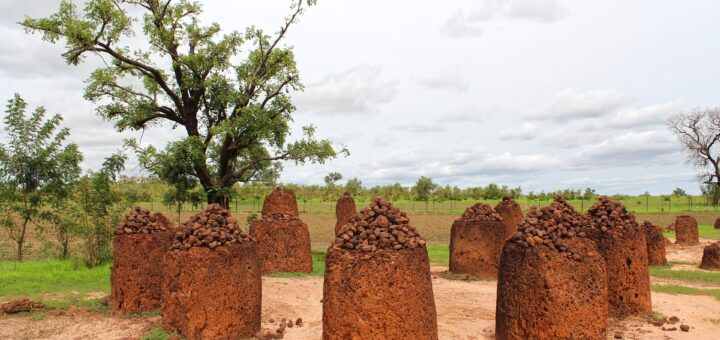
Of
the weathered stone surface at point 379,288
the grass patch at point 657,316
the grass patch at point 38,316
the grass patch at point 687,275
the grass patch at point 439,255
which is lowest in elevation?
the grass patch at point 38,316

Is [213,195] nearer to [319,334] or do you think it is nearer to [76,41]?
[76,41]

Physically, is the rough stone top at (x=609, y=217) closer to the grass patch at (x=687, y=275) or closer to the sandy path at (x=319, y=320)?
the sandy path at (x=319, y=320)

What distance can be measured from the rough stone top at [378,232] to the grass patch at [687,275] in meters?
12.0

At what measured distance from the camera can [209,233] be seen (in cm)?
795

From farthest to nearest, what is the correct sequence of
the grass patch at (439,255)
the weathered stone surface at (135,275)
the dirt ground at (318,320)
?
1. the grass patch at (439,255)
2. the weathered stone surface at (135,275)
3. the dirt ground at (318,320)

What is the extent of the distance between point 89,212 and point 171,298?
10.6 meters

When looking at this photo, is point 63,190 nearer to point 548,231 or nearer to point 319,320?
point 319,320

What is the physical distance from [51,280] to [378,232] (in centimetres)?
1062

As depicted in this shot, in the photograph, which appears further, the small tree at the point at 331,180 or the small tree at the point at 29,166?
the small tree at the point at 331,180

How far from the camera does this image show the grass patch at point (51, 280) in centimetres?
1180

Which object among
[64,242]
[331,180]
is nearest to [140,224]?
[64,242]

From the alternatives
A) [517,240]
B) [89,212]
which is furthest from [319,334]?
[89,212]

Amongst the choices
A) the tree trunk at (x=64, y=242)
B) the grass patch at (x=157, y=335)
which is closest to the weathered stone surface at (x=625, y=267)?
the grass patch at (x=157, y=335)

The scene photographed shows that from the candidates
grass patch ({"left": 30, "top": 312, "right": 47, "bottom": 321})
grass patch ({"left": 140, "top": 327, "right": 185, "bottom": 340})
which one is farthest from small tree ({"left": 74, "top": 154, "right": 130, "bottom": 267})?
grass patch ({"left": 140, "top": 327, "right": 185, "bottom": 340})
